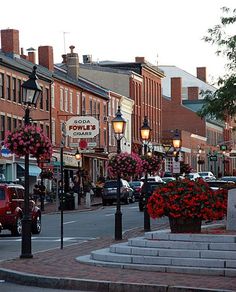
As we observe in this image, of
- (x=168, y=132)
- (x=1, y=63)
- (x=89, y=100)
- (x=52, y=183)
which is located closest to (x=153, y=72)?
(x=168, y=132)

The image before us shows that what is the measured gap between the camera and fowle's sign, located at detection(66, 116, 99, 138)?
4253cm

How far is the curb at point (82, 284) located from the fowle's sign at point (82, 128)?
2475 centimetres

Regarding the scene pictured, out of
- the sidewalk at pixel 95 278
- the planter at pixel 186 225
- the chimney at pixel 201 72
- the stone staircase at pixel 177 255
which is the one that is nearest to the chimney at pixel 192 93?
the chimney at pixel 201 72

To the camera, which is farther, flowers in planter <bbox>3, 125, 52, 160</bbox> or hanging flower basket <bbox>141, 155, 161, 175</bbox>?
hanging flower basket <bbox>141, 155, 161, 175</bbox>

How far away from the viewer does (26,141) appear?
2034 centimetres

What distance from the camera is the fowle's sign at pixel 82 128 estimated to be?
42531 millimetres

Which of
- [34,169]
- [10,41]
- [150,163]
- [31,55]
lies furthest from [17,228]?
[31,55]

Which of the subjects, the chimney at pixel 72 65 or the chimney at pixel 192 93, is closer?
the chimney at pixel 72 65

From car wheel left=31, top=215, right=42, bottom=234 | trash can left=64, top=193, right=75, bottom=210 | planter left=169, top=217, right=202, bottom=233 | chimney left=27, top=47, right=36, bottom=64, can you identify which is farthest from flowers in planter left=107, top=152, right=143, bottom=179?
chimney left=27, top=47, right=36, bottom=64

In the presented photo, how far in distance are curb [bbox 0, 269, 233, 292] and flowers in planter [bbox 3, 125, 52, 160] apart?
368 centimetres

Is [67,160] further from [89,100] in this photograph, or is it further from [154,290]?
[154,290]

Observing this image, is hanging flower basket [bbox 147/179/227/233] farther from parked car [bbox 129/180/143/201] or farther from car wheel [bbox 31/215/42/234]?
parked car [bbox 129/180/143/201]

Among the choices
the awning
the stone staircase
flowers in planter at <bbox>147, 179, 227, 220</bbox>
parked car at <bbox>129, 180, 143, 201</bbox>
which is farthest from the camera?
parked car at <bbox>129, 180, 143, 201</bbox>

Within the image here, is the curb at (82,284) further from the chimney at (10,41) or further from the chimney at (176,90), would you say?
the chimney at (176,90)
